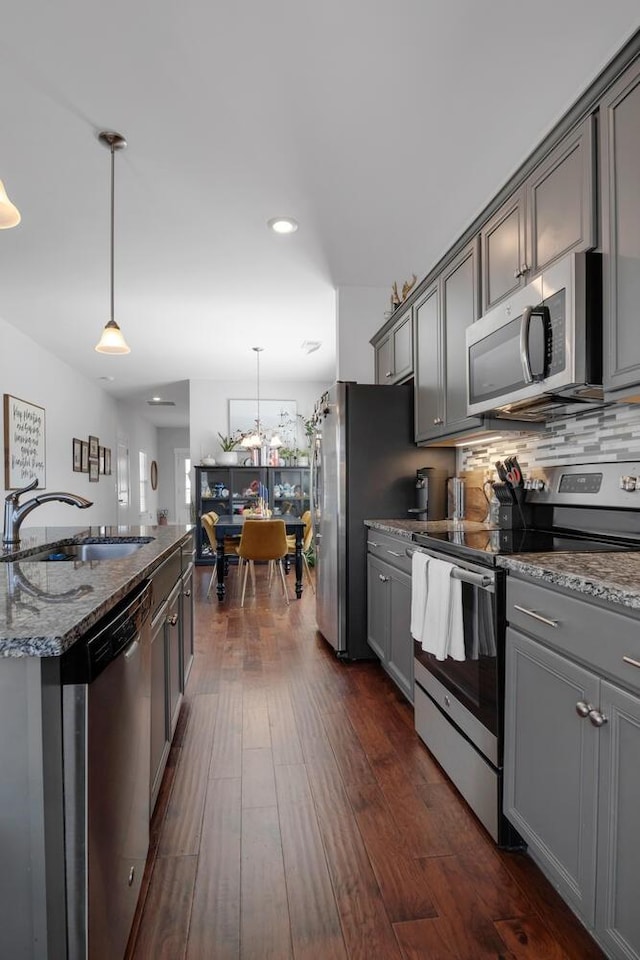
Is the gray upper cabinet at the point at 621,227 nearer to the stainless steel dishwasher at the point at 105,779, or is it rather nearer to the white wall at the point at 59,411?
the stainless steel dishwasher at the point at 105,779

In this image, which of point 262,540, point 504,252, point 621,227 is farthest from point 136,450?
point 621,227

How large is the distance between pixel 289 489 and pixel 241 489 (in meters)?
0.69

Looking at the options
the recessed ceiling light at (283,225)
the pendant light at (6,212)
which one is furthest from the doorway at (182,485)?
the pendant light at (6,212)

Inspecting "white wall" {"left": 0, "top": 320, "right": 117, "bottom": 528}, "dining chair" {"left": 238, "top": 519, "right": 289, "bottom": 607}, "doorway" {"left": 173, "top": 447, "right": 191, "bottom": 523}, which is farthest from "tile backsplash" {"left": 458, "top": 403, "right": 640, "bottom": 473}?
"doorway" {"left": 173, "top": 447, "right": 191, "bottom": 523}

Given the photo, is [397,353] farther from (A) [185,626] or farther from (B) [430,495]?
(A) [185,626]

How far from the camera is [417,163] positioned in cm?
261

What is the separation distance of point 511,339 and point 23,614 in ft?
6.03

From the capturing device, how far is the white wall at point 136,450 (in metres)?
9.77

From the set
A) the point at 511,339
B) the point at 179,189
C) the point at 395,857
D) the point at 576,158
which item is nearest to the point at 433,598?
the point at 395,857

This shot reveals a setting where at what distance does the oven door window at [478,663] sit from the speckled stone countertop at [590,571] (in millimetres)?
183

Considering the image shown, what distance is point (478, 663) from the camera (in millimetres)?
1693

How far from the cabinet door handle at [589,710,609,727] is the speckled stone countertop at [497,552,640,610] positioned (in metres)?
0.24

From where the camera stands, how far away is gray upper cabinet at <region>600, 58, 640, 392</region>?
4.87 feet

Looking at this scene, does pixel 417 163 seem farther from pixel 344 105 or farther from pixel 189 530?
pixel 189 530
